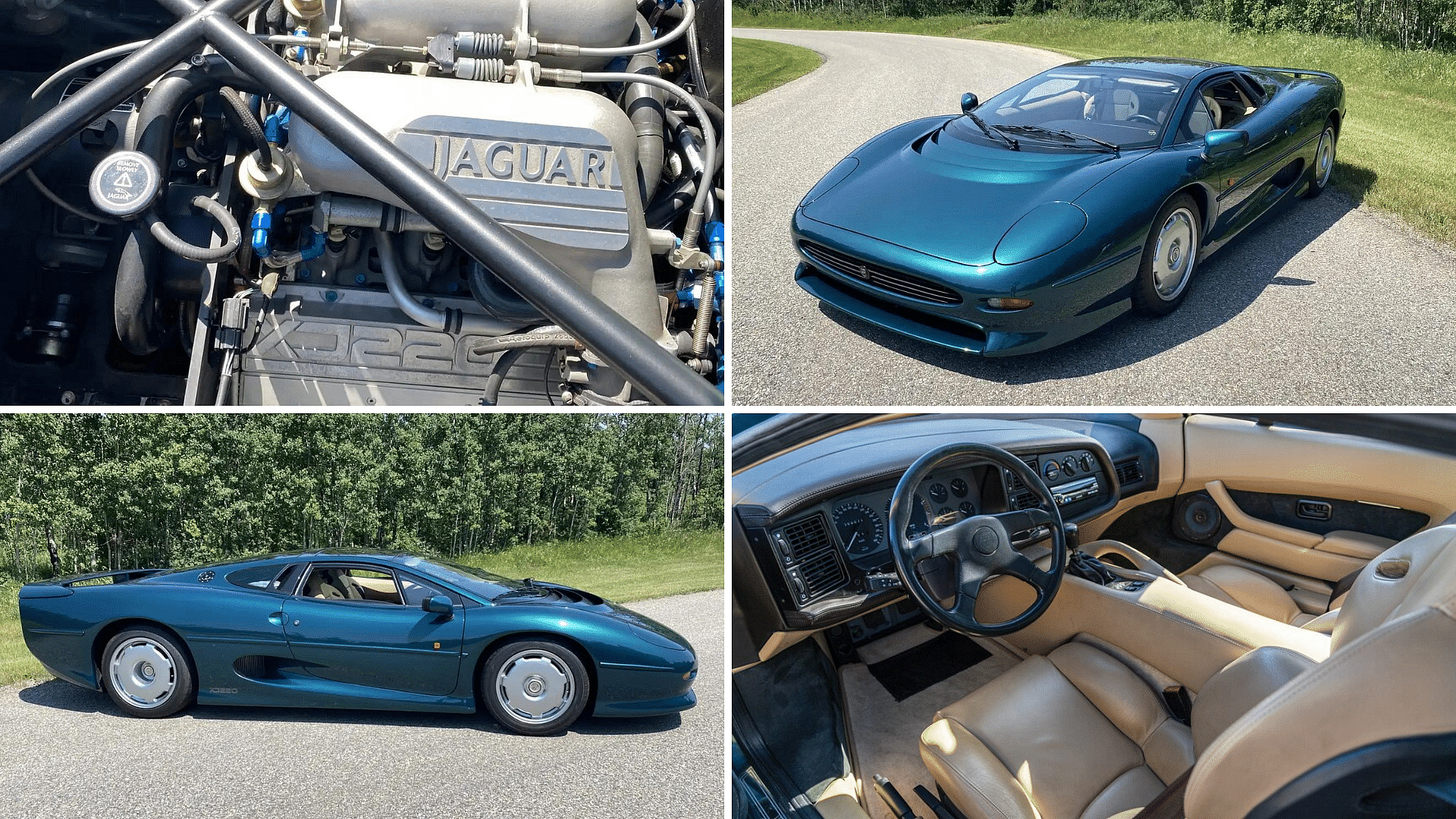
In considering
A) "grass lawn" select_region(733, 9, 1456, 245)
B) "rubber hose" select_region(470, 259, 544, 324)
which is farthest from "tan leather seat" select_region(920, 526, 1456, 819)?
"grass lawn" select_region(733, 9, 1456, 245)

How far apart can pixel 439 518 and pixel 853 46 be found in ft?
28.4

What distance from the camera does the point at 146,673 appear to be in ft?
11.6

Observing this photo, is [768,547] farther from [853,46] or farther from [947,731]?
[853,46]

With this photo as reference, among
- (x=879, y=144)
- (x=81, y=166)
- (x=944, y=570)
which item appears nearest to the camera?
(x=944, y=570)

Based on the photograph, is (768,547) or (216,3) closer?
(768,547)

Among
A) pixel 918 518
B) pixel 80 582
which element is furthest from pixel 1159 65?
pixel 80 582

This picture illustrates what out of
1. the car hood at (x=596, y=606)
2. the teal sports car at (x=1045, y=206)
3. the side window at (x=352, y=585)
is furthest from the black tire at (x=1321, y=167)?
the side window at (x=352, y=585)

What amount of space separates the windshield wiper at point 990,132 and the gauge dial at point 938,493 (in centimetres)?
182

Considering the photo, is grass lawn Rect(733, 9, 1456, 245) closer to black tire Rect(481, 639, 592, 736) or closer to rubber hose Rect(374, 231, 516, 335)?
rubber hose Rect(374, 231, 516, 335)

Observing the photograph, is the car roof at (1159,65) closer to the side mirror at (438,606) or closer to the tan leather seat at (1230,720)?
the tan leather seat at (1230,720)

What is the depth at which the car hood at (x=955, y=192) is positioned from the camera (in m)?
3.33

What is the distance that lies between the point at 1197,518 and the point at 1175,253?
1.11 meters

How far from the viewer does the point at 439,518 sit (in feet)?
23.2

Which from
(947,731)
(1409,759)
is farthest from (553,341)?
(1409,759)
